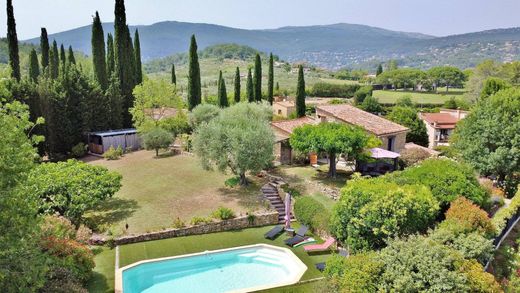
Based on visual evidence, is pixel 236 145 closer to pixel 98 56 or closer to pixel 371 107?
pixel 98 56

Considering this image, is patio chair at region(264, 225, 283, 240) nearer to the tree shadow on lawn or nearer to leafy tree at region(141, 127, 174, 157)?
the tree shadow on lawn

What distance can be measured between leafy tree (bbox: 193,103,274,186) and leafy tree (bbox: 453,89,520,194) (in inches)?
576

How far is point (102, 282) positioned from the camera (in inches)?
615

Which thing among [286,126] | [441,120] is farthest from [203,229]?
[441,120]

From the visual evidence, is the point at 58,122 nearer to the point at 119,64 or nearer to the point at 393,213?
the point at 119,64

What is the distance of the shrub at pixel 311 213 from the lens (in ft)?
68.3

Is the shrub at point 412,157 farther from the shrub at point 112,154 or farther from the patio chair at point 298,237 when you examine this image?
the shrub at point 112,154

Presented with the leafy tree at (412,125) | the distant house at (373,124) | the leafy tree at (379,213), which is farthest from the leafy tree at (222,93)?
the leafy tree at (379,213)

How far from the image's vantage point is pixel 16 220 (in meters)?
10.8

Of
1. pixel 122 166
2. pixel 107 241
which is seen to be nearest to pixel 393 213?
pixel 107 241

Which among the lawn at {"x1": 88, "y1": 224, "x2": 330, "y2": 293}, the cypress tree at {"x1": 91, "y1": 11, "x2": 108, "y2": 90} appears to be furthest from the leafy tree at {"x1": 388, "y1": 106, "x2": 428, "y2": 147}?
the cypress tree at {"x1": 91, "y1": 11, "x2": 108, "y2": 90}

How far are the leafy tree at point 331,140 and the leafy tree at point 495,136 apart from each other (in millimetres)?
7425

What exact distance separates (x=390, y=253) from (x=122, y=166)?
79.7 feet

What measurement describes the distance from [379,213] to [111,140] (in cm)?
2844
